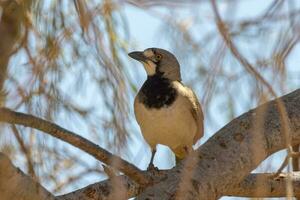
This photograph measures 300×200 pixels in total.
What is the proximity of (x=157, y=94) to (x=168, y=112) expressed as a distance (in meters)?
0.15

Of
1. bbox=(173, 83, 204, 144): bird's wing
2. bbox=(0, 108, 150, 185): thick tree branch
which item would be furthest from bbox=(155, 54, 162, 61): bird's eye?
bbox=(0, 108, 150, 185): thick tree branch

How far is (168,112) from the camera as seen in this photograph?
177 inches

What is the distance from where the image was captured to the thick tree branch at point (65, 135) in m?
2.49

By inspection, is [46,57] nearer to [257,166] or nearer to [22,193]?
[22,193]

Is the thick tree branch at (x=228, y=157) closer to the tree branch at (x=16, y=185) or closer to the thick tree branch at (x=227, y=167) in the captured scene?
the thick tree branch at (x=227, y=167)

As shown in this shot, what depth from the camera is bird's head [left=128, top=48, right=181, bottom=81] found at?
15.9 feet

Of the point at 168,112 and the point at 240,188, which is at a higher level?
the point at 168,112

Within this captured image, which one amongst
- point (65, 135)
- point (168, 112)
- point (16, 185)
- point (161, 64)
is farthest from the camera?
point (161, 64)

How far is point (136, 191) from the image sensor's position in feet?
11.5

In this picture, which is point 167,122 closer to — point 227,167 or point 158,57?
point 158,57

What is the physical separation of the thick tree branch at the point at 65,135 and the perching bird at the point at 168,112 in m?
1.63

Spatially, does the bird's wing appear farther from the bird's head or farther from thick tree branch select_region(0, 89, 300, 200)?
thick tree branch select_region(0, 89, 300, 200)

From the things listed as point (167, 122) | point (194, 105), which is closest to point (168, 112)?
point (167, 122)

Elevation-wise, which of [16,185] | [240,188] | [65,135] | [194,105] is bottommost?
[16,185]
